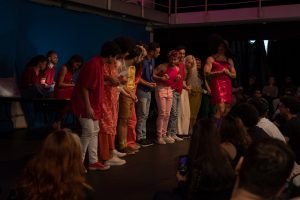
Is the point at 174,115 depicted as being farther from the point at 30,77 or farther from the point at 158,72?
the point at 30,77

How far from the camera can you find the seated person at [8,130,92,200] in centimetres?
204

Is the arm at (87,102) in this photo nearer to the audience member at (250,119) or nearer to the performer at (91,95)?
the performer at (91,95)

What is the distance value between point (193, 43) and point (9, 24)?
5.20 meters

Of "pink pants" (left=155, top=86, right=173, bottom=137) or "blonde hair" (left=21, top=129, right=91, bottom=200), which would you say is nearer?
"blonde hair" (left=21, top=129, right=91, bottom=200)

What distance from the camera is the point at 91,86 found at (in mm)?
4465

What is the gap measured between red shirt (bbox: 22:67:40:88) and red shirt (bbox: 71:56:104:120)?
2868mm

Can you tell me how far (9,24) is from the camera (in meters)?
7.48

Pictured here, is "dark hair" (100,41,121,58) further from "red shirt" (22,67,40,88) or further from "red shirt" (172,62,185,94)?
"red shirt" (22,67,40,88)

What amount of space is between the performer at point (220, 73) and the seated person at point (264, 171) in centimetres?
403

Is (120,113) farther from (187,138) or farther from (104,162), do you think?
(187,138)

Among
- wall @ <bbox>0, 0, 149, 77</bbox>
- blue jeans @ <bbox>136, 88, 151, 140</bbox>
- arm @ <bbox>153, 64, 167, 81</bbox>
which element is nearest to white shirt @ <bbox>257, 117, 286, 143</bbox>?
blue jeans @ <bbox>136, 88, 151, 140</bbox>

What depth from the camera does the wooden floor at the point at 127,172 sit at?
13.5ft

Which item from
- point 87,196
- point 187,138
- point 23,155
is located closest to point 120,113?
point 23,155

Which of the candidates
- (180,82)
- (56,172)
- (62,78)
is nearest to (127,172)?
(180,82)
